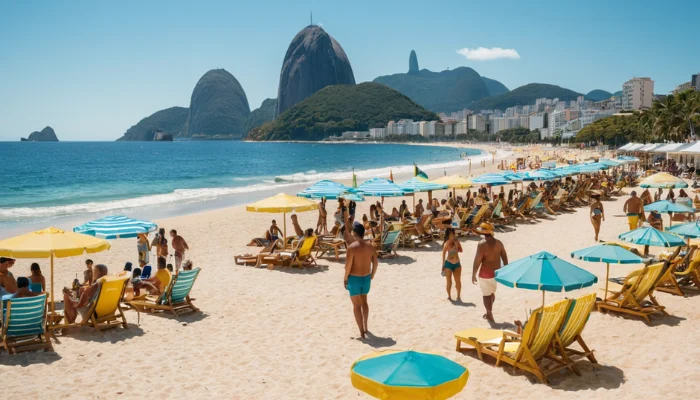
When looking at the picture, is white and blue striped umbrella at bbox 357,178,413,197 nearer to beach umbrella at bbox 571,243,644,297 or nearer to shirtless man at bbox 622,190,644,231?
shirtless man at bbox 622,190,644,231

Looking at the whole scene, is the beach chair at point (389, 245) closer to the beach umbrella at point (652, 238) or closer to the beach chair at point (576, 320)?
the beach umbrella at point (652, 238)

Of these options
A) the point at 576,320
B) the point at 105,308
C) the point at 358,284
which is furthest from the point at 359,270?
the point at 105,308

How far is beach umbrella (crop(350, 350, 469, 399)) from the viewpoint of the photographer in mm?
3025

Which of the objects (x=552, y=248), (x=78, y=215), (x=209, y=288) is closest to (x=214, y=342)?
(x=209, y=288)

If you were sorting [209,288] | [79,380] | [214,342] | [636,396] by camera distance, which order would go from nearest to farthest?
[636,396]
[79,380]
[214,342]
[209,288]

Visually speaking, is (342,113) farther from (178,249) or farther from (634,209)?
(178,249)

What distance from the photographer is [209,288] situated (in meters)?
8.81

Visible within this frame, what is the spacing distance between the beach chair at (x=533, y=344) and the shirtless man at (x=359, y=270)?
3.83ft

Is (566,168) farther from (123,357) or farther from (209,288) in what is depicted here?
(123,357)

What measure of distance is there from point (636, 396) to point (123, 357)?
5.00 metres

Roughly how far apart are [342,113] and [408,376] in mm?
183696

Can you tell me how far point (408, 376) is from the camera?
10.2ft

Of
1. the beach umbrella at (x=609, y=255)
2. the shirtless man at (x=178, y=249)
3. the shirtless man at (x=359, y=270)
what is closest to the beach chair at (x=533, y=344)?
the shirtless man at (x=359, y=270)

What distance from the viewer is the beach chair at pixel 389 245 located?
10820 millimetres
